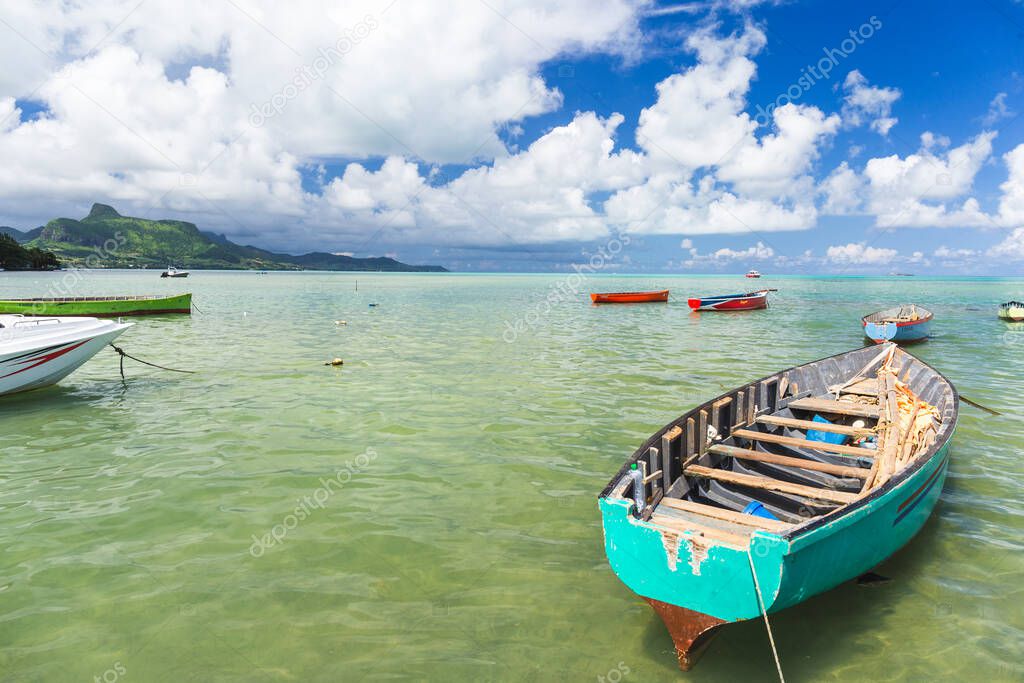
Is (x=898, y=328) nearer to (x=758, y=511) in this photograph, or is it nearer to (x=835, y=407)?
(x=835, y=407)

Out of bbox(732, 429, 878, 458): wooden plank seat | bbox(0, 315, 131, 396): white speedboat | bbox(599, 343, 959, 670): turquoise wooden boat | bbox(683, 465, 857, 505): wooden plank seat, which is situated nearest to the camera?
bbox(599, 343, 959, 670): turquoise wooden boat

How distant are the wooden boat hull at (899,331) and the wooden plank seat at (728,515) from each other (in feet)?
82.0

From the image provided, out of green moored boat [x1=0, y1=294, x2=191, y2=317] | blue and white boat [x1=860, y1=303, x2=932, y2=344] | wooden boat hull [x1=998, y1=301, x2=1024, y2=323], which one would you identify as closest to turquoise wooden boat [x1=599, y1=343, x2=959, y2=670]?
blue and white boat [x1=860, y1=303, x2=932, y2=344]

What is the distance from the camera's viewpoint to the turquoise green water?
5.44 metres

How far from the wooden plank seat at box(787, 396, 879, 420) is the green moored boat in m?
42.1

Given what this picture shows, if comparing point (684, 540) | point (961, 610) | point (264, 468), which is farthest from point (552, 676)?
point (264, 468)

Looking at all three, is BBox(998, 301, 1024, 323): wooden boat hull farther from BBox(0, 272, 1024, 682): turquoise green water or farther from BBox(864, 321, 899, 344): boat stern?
BBox(0, 272, 1024, 682): turquoise green water

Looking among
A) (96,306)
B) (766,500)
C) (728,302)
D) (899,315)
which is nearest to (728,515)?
(766,500)

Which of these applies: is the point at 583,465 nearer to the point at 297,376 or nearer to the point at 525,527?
the point at 525,527

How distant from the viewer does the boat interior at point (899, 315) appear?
29.1 metres

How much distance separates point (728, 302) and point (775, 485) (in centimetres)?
4781

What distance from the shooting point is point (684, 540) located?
4.72 meters

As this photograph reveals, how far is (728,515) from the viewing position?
6.04m

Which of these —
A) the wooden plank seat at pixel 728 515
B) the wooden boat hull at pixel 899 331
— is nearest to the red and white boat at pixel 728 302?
the wooden boat hull at pixel 899 331
